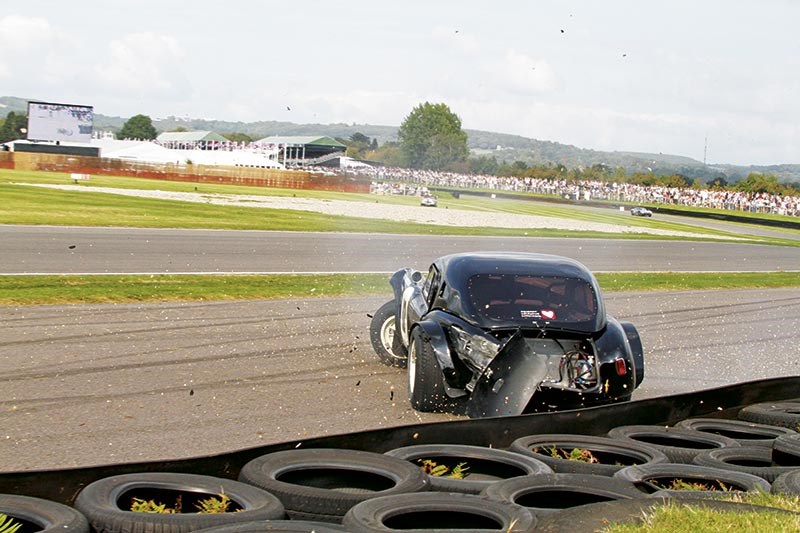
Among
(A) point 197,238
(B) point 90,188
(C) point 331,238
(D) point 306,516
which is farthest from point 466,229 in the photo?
(D) point 306,516

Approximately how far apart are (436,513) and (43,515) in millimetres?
1577

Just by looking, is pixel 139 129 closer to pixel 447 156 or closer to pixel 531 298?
pixel 447 156

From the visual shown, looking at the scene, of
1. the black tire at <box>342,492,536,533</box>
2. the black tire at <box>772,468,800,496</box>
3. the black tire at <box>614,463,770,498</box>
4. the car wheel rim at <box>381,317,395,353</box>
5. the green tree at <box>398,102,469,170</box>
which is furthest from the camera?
the green tree at <box>398,102,469,170</box>

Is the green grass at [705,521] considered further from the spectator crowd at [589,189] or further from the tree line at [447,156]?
the spectator crowd at [589,189]

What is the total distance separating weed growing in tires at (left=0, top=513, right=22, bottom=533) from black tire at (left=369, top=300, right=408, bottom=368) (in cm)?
687

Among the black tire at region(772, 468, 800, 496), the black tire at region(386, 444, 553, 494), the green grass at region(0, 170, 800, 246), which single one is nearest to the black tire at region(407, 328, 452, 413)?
the black tire at region(386, 444, 553, 494)

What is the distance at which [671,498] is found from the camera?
4.45m

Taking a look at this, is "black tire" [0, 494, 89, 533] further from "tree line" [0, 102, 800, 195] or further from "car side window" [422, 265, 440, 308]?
"tree line" [0, 102, 800, 195]

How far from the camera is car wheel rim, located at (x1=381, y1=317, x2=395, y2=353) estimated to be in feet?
36.3

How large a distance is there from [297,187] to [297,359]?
5795cm

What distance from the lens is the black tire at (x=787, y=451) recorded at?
240 inches

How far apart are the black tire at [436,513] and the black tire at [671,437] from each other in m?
2.64

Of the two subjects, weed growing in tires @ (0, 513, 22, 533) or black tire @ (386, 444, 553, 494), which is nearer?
weed growing in tires @ (0, 513, 22, 533)

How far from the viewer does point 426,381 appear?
28.0 ft
